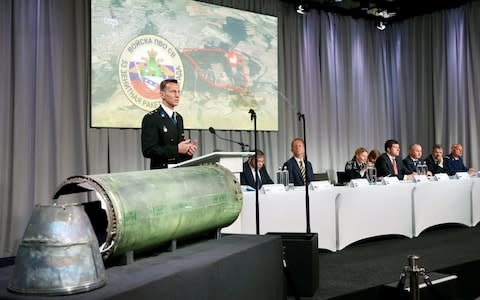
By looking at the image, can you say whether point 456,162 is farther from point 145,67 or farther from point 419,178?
point 145,67

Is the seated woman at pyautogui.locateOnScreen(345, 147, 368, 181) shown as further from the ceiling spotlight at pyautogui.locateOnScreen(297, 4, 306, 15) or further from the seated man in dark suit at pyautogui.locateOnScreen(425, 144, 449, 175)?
the ceiling spotlight at pyautogui.locateOnScreen(297, 4, 306, 15)

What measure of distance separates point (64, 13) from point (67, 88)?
32.0 inches

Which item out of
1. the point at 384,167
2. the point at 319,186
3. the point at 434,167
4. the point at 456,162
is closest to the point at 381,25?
the point at 456,162

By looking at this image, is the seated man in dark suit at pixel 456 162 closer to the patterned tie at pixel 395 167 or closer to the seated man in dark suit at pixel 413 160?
the seated man in dark suit at pixel 413 160

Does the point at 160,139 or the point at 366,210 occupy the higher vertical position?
the point at 160,139

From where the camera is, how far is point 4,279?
46.8 inches

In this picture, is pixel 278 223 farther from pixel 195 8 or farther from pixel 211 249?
pixel 195 8

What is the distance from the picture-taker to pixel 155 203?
1440 mm

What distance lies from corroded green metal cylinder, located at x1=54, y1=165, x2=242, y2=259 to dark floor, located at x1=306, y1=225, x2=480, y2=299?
147 centimetres

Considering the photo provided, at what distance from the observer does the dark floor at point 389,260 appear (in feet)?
10.6

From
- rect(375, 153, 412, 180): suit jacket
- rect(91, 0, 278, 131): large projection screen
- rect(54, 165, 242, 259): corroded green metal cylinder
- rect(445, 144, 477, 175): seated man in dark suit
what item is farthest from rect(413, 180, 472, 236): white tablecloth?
rect(54, 165, 242, 259): corroded green metal cylinder

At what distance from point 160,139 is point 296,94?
4844 millimetres

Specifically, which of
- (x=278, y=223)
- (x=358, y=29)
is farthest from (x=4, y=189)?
(x=358, y=29)

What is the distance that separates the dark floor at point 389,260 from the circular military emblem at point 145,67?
8.98ft
